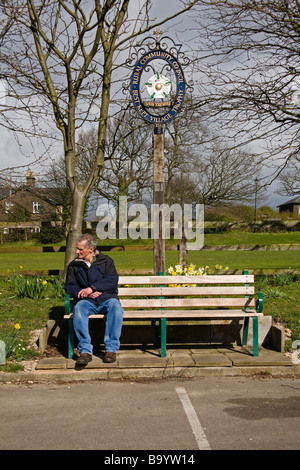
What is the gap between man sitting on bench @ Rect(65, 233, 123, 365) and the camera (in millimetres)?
5410

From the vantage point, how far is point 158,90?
26.5ft

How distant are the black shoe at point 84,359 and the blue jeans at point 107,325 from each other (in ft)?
0.15

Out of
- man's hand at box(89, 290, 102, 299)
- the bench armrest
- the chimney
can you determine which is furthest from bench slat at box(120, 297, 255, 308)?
the chimney

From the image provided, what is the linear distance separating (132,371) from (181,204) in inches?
1171

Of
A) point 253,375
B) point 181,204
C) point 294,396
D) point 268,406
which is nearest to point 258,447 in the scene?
point 268,406

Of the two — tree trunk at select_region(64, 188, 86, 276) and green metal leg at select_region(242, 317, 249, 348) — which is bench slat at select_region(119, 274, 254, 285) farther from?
tree trunk at select_region(64, 188, 86, 276)

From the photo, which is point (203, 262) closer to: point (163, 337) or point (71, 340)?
point (163, 337)

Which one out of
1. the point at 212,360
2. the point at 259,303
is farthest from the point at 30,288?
the point at 259,303

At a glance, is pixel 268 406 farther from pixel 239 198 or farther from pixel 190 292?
pixel 239 198

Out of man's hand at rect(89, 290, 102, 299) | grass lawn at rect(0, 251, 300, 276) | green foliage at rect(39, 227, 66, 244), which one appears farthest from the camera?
green foliage at rect(39, 227, 66, 244)

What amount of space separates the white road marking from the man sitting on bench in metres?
1.00

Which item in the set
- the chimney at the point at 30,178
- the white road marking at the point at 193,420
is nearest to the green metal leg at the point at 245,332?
the white road marking at the point at 193,420

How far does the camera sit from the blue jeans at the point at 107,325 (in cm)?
541

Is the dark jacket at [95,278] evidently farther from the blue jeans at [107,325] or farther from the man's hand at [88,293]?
the blue jeans at [107,325]
